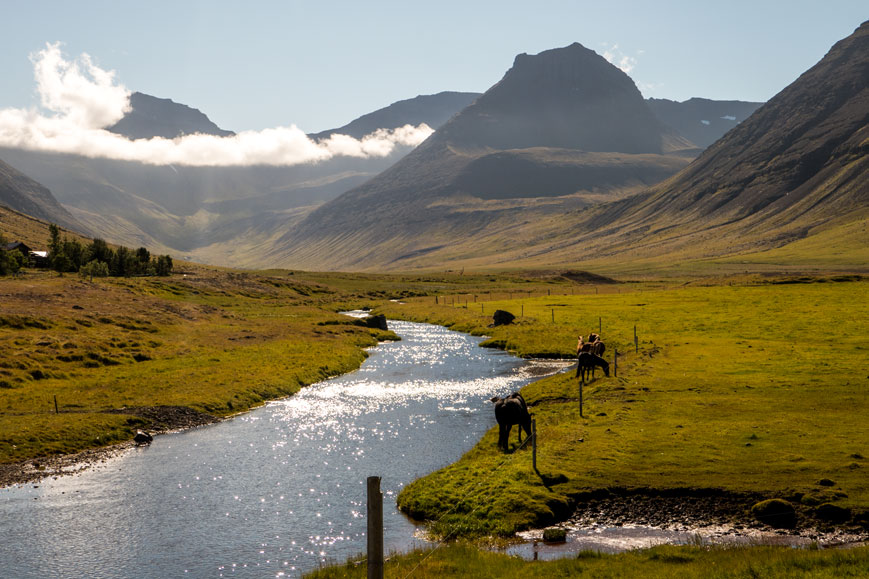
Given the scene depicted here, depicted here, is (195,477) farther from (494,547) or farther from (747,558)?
(747,558)

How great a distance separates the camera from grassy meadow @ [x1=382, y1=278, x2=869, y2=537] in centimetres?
2644

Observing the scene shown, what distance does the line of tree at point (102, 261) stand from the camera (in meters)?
142

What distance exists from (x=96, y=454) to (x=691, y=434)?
106ft

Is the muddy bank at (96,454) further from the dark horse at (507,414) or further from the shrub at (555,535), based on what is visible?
the shrub at (555,535)

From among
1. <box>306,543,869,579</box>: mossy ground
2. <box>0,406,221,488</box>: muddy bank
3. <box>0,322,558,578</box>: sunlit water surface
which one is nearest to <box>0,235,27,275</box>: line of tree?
<box>0,406,221,488</box>: muddy bank

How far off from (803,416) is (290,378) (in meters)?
40.4

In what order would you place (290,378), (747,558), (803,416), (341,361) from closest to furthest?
(747,558), (803,416), (290,378), (341,361)

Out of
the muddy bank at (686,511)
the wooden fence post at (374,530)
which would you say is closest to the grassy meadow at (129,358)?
the muddy bank at (686,511)

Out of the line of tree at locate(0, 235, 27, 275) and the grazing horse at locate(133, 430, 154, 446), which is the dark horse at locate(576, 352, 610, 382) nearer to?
the grazing horse at locate(133, 430, 154, 446)

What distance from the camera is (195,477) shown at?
109ft

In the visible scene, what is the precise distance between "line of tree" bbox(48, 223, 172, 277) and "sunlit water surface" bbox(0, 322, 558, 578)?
4408 inches

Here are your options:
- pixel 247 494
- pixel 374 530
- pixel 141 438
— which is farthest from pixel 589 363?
pixel 374 530


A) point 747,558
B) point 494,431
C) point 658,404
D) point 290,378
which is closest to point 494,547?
point 747,558

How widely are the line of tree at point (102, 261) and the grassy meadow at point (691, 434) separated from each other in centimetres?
12089
